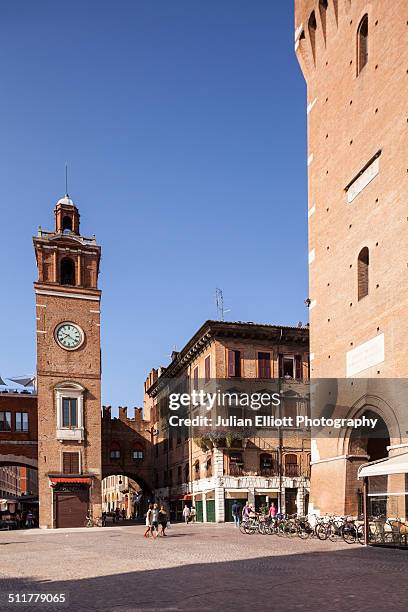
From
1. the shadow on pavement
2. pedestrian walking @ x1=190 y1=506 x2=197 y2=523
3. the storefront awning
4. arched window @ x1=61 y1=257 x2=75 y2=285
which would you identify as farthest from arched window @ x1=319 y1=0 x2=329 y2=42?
the storefront awning

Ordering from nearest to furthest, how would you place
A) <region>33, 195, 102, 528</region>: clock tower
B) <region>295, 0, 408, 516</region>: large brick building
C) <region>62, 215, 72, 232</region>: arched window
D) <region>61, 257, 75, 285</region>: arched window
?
1. <region>295, 0, 408, 516</region>: large brick building
2. <region>33, 195, 102, 528</region>: clock tower
3. <region>61, 257, 75, 285</region>: arched window
4. <region>62, 215, 72, 232</region>: arched window

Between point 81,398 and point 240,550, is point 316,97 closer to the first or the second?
point 240,550

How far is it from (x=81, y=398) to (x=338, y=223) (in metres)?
26.9

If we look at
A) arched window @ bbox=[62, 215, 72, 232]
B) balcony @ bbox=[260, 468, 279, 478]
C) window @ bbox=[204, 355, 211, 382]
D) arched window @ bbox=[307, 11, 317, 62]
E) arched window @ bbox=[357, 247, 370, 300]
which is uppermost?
arched window @ bbox=[307, 11, 317, 62]

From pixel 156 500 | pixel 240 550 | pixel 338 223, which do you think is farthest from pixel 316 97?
pixel 156 500

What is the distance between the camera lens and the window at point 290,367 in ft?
153

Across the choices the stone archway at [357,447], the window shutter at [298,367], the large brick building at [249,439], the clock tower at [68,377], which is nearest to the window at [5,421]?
the clock tower at [68,377]

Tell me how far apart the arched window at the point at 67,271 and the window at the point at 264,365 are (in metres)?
15.2

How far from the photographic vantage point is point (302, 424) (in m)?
45.7

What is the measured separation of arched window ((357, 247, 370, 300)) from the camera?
25141 millimetres

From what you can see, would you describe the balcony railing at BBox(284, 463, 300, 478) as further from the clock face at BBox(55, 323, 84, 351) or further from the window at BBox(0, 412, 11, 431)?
the window at BBox(0, 412, 11, 431)

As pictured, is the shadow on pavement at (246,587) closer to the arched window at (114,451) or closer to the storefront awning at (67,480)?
the storefront awning at (67,480)

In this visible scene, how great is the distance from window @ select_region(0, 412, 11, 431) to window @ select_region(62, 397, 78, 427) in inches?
190

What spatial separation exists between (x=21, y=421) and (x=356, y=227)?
32586 mm
